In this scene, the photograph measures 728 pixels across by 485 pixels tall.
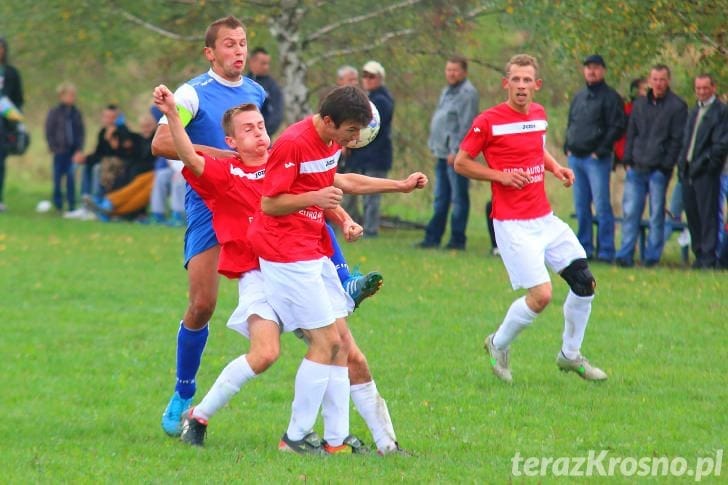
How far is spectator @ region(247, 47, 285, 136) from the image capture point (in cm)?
1806

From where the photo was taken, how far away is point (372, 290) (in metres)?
7.25

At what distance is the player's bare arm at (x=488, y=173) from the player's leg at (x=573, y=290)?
1.40ft

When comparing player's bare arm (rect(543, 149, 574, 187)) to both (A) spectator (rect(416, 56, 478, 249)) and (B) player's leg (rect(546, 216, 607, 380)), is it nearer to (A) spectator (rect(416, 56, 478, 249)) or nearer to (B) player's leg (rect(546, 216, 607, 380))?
(B) player's leg (rect(546, 216, 607, 380))

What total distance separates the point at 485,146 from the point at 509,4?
347 inches

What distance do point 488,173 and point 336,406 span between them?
9.23 feet

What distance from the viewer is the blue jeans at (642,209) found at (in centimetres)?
1608

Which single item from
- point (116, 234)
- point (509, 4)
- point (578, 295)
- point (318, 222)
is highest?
point (509, 4)

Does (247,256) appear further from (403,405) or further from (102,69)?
(102,69)

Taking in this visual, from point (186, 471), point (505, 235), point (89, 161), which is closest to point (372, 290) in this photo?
point (186, 471)

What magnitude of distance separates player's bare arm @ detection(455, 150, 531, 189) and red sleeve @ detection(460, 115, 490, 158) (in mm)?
53

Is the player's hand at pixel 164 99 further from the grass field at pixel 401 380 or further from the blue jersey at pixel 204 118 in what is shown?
the grass field at pixel 401 380

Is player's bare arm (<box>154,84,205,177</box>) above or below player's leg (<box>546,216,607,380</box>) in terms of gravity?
above

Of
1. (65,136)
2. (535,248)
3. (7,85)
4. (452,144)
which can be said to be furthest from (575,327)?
(65,136)

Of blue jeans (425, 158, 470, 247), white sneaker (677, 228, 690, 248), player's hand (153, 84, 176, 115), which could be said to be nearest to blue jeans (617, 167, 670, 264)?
white sneaker (677, 228, 690, 248)
